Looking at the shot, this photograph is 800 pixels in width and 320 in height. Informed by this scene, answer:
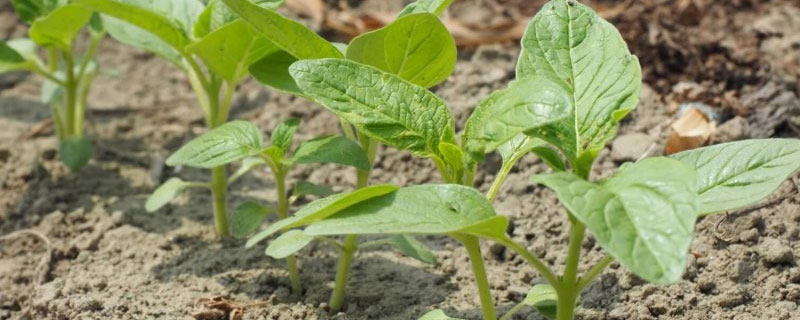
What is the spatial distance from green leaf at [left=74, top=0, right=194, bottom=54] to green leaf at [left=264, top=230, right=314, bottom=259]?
784 mm

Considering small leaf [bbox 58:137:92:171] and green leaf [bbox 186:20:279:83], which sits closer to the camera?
green leaf [bbox 186:20:279:83]

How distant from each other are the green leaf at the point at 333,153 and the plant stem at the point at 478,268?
1.11ft

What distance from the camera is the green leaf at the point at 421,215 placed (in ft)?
5.67

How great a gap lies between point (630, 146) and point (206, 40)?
50.3 inches

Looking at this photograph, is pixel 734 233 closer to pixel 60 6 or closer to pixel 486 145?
pixel 486 145

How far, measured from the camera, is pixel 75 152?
3434 millimetres

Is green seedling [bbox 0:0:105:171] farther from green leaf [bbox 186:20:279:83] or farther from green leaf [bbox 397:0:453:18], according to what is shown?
green leaf [bbox 397:0:453:18]

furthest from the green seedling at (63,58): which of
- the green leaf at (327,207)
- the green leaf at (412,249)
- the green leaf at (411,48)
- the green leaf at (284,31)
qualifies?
the green leaf at (327,207)

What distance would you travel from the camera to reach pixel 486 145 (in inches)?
74.7

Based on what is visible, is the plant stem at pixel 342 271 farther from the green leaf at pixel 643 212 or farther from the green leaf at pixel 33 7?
the green leaf at pixel 33 7

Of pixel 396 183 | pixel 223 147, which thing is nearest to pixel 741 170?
pixel 223 147

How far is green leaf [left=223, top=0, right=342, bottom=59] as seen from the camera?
219 centimetres

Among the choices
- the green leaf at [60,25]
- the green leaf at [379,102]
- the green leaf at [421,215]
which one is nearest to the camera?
the green leaf at [421,215]

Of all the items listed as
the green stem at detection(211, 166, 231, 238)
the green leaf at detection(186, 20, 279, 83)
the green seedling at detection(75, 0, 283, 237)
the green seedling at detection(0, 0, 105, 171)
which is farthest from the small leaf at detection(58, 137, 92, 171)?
the green leaf at detection(186, 20, 279, 83)
